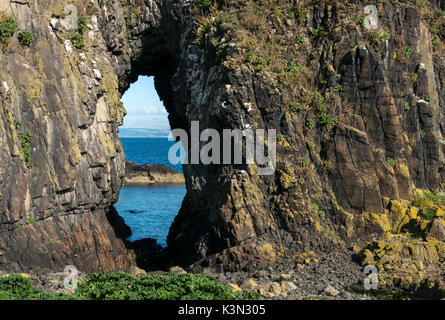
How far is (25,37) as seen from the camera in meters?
22.5

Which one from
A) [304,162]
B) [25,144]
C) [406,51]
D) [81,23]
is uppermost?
[81,23]

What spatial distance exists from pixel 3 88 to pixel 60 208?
22.0ft

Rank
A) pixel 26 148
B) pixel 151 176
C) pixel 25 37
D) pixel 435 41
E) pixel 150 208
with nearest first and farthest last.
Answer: pixel 26 148, pixel 25 37, pixel 435 41, pixel 150 208, pixel 151 176

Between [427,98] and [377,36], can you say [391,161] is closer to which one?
[427,98]

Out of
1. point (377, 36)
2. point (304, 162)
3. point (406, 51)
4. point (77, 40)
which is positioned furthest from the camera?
point (406, 51)

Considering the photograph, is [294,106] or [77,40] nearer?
[77,40]

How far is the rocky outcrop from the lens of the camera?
81250 millimetres

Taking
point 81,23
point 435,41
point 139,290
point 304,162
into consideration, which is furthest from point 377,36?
point 139,290

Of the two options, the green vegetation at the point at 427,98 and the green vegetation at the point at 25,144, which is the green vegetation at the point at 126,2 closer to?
the green vegetation at the point at 25,144

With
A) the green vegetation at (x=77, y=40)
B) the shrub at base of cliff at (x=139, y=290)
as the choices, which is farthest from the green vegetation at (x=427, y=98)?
the green vegetation at (x=77, y=40)

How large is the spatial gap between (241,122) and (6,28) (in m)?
12.9

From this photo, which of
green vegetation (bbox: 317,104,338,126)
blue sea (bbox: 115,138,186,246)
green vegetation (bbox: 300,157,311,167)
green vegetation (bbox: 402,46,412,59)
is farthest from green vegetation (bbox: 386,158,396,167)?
blue sea (bbox: 115,138,186,246)

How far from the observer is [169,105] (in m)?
36.9

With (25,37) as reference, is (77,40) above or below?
above
